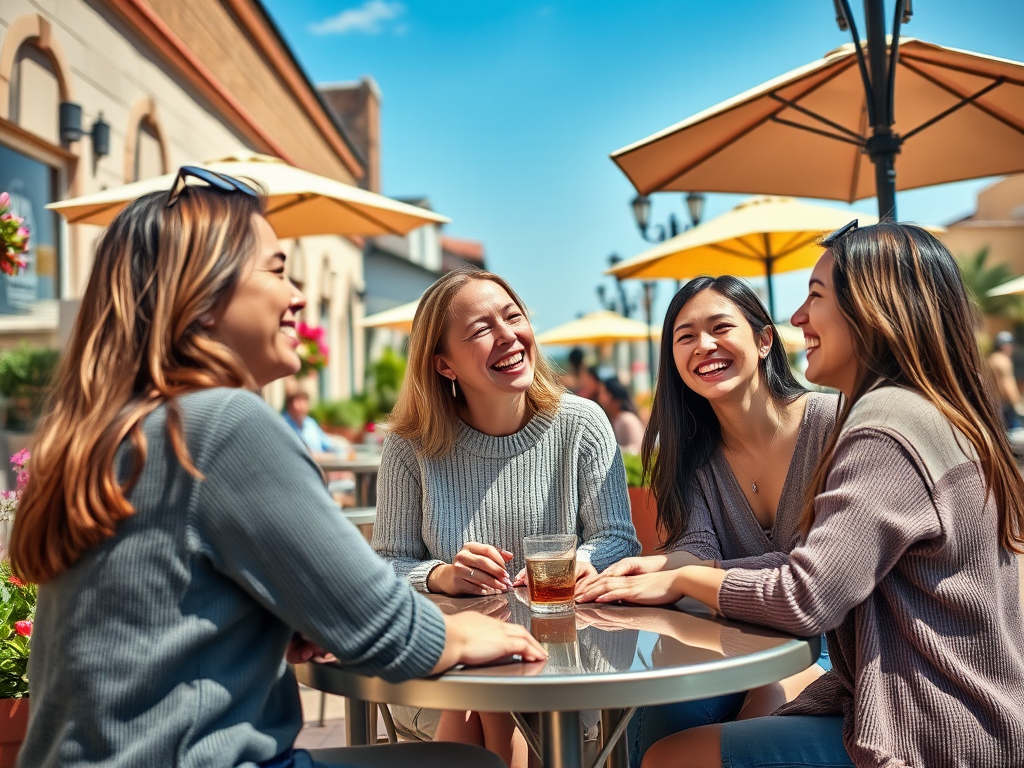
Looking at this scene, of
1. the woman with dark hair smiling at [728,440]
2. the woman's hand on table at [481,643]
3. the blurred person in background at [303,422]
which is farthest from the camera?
the blurred person in background at [303,422]

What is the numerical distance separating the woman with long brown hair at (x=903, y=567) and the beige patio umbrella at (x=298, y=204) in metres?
3.86

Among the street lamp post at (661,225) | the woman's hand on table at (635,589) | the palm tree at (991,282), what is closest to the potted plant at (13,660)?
the woman's hand on table at (635,589)

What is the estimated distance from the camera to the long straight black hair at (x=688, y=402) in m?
2.68

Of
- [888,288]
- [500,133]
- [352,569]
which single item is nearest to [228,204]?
[352,569]

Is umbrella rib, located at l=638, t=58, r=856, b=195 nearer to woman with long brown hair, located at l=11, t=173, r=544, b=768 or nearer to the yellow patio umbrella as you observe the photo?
the yellow patio umbrella

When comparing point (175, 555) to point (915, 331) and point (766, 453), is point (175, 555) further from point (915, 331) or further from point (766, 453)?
point (766, 453)

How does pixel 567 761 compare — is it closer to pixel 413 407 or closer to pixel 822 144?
pixel 413 407

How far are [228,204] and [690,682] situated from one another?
1095 mm

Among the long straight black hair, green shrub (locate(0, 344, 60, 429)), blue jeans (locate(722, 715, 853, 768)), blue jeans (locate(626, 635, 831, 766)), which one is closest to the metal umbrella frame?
the long straight black hair

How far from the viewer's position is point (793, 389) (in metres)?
2.76

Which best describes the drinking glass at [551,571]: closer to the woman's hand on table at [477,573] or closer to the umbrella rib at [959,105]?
the woman's hand on table at [477,573]

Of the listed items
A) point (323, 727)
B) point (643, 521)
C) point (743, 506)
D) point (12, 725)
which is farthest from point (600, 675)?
point (643, 521)

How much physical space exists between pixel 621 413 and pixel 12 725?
629 centimetres

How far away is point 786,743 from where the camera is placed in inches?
70.9
